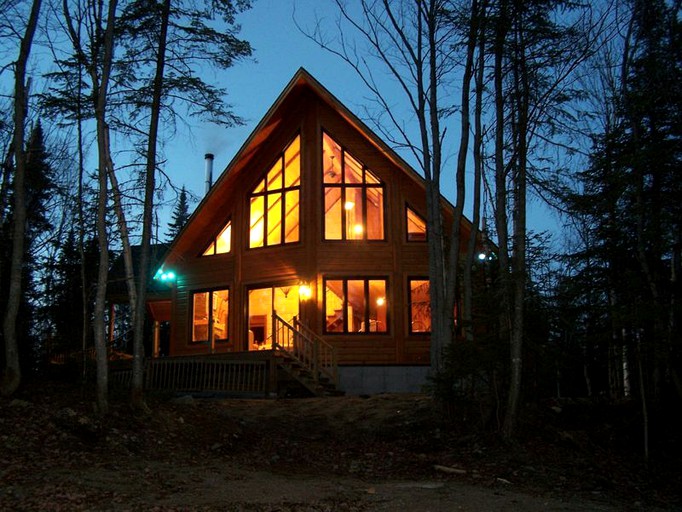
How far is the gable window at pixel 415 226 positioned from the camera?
1830 centimetres

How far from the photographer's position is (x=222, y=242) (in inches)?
782

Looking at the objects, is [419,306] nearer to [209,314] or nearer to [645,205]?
[209,314]

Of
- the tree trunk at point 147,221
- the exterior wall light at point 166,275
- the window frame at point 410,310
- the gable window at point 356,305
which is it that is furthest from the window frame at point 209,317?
the tree trunk at point 147,221

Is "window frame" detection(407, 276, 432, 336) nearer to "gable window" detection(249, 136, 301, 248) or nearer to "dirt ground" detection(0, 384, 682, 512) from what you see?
"gable window" detection(249, 136, 301, 248)

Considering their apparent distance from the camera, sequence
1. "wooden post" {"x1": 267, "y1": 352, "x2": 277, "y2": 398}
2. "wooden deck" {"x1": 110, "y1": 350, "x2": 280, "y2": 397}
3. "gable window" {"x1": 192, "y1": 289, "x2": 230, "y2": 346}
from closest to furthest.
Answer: "wooden post" {"x1": 267, "y1": 352, "x2": 277, "y2": 398}, "wooden deck" {"x1": 110, "y1": 350, "x2": 280, "y2": 397}, "gable window" {"x1": 192, "y1": 289, "x2": 230, "y2": 346}

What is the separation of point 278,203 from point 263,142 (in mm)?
1882

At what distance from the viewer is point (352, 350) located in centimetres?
1745

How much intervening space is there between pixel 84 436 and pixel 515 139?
7584 mm

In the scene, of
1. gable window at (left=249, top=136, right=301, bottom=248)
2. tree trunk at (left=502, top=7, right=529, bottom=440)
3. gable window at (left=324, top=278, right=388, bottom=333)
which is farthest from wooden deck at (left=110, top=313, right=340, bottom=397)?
tree trunk at (left=502, top=7, right=529, bottom=440)

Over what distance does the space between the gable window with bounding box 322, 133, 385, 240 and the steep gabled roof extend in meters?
0.95

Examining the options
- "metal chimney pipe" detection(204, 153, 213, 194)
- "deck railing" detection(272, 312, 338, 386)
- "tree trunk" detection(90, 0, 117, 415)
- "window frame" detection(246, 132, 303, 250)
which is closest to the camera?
"tree trunk" detection(90, 0, 117, 415)

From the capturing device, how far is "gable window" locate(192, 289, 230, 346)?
19.5 meters

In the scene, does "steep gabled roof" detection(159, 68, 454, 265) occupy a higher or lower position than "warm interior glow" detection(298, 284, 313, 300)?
higher

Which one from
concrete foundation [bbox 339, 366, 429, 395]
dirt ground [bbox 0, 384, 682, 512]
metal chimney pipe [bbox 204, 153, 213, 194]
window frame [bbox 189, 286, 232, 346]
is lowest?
dirt ground [bbox 0, 384, 682, 512]
